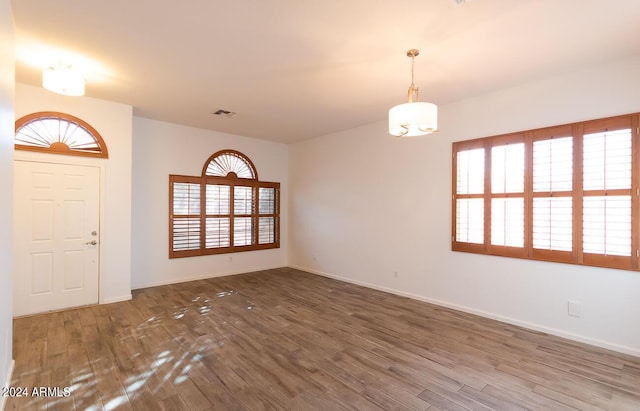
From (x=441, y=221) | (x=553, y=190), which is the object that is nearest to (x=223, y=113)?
(x=441, y=221)

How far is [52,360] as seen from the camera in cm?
Answer: 267

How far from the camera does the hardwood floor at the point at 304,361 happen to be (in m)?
2.17

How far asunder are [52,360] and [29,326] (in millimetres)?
1204

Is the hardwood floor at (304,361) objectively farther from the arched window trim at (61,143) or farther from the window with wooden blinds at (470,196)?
the arched window trim at (61,143)

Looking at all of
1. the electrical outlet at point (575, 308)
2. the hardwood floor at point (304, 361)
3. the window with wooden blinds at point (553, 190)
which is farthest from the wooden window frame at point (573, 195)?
the hardwood floor at point (304, 361)

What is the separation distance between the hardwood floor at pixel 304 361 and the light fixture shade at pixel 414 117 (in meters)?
2.18

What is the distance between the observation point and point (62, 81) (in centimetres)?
301

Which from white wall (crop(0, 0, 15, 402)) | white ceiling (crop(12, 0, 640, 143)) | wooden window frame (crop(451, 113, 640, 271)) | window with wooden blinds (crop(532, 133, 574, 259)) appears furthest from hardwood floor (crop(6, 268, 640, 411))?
white ceiling (crop(12, 0, 640, 143))

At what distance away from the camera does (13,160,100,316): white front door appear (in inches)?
146

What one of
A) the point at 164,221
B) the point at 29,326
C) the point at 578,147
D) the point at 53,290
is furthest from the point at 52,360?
the point at 578,147

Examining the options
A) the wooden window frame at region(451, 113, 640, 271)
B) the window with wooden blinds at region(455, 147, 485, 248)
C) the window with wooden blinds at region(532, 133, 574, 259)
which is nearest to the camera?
the wooden window frame at region(451, 113, 640, 271)

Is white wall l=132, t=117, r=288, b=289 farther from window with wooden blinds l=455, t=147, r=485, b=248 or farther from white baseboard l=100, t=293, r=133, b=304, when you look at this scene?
window with wooden blinds l=455, t=147, r=485, b=248

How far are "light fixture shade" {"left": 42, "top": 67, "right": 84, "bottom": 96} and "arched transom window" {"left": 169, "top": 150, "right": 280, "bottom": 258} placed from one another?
2446 millimetres

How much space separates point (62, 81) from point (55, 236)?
2155 millimetres
